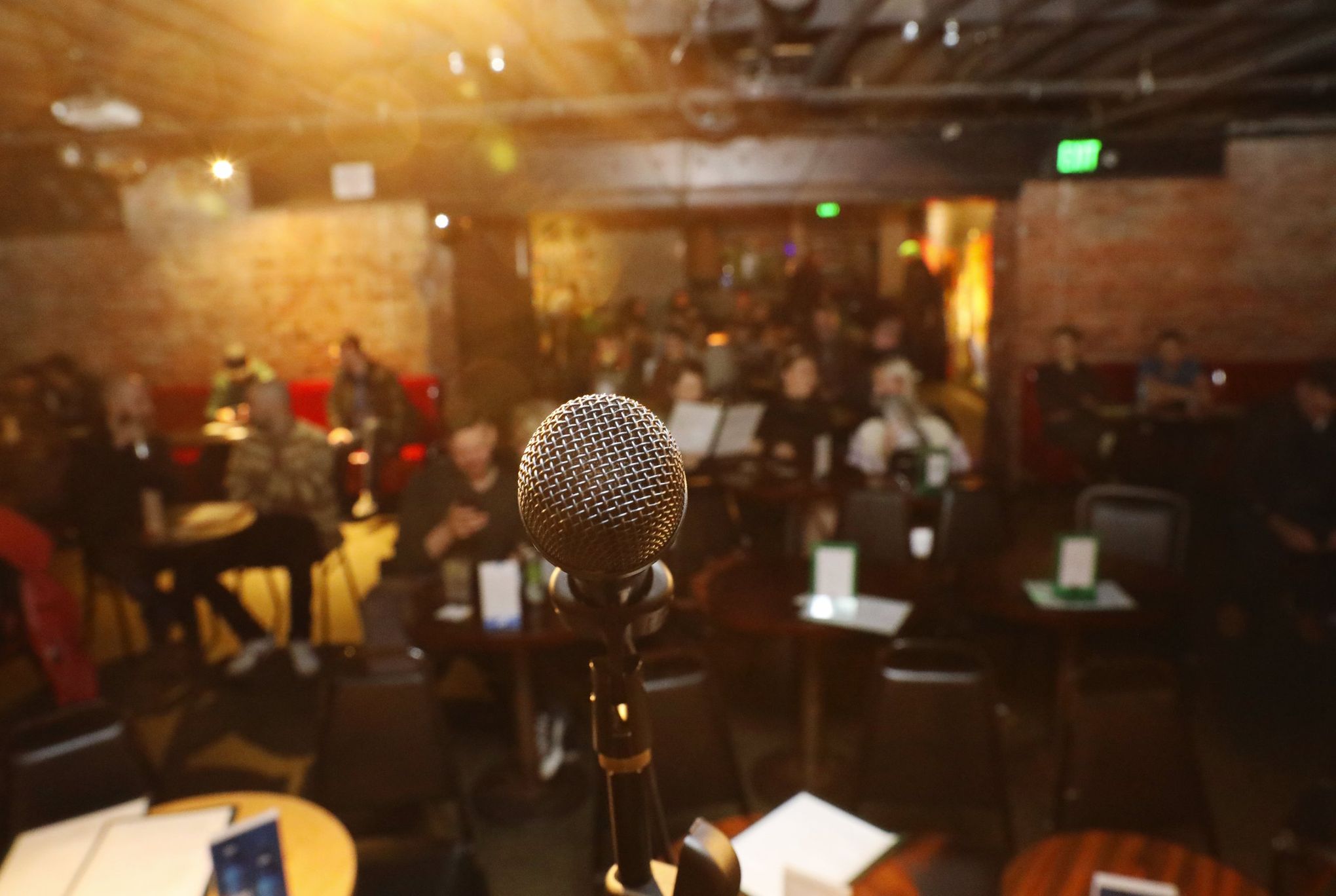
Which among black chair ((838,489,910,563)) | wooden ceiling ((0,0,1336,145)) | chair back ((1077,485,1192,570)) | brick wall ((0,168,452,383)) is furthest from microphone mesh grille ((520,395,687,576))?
brick wall ((0,168,452,383))

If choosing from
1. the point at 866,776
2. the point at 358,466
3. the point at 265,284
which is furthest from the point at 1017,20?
the point at 265,284

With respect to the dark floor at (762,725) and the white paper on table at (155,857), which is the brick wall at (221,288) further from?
the white paper on table at (155,857)

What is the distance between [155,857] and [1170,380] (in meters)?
7.54

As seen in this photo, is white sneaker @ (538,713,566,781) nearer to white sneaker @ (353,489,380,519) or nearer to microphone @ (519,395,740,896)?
microphone @ (519,395,740,896)

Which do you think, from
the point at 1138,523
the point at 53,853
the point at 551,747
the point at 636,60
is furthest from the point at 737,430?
the point at 53,853

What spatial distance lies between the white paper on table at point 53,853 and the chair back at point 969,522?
3.36 meters

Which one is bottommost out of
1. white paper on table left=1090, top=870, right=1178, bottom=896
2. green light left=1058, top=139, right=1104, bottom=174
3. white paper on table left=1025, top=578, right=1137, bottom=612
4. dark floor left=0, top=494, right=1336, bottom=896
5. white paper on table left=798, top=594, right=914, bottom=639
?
dark floor left=0, top=494, right=1336, bottom=896

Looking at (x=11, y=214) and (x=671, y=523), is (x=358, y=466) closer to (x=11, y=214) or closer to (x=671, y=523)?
(x=11, y=214)

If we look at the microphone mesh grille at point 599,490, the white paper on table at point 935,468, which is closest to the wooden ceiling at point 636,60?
the white paper on table at point 935,468

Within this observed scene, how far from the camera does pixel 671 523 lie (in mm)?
700

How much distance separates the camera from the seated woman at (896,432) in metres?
4.93

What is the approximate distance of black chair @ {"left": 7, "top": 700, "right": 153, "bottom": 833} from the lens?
2.10 m

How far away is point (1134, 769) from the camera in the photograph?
7.62 ft

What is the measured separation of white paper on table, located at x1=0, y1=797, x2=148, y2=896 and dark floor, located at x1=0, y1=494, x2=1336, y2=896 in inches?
50.5
